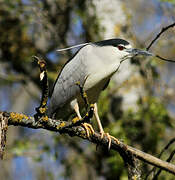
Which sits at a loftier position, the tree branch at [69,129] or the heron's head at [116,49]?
the heron's head at [116,49]

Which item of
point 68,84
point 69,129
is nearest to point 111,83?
point 68,84

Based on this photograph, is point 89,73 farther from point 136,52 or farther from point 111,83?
point 111,83

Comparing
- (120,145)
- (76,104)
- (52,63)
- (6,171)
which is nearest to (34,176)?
(6,171)

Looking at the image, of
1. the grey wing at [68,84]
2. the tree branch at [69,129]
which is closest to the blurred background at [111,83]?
the grey wing at [68,84]

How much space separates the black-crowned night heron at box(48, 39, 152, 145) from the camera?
322 cm

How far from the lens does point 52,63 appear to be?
18.9 ft

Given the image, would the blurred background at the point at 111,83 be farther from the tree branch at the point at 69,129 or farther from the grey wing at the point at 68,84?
the tree branch at the point at 69,129

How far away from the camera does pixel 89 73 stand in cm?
326

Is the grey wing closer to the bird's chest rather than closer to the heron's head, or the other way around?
the bird's chest

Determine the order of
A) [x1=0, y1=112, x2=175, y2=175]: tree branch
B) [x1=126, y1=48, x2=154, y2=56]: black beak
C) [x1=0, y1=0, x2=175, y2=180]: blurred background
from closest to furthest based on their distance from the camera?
[x1=0, y1=112, x2=175, y2=175]: tree branch, [x1=126, y1=48, x2=154, y2=56]: black beak, [x1=0, y1=0, x2=175, y2=180]: blurred background

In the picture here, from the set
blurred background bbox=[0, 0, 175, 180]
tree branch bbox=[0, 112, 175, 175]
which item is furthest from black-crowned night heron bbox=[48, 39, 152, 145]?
blurred background bbox=[0, 0, 175, 180]

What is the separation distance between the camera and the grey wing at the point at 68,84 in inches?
133

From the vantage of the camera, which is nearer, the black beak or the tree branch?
the tree branch

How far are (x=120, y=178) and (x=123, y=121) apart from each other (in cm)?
84
